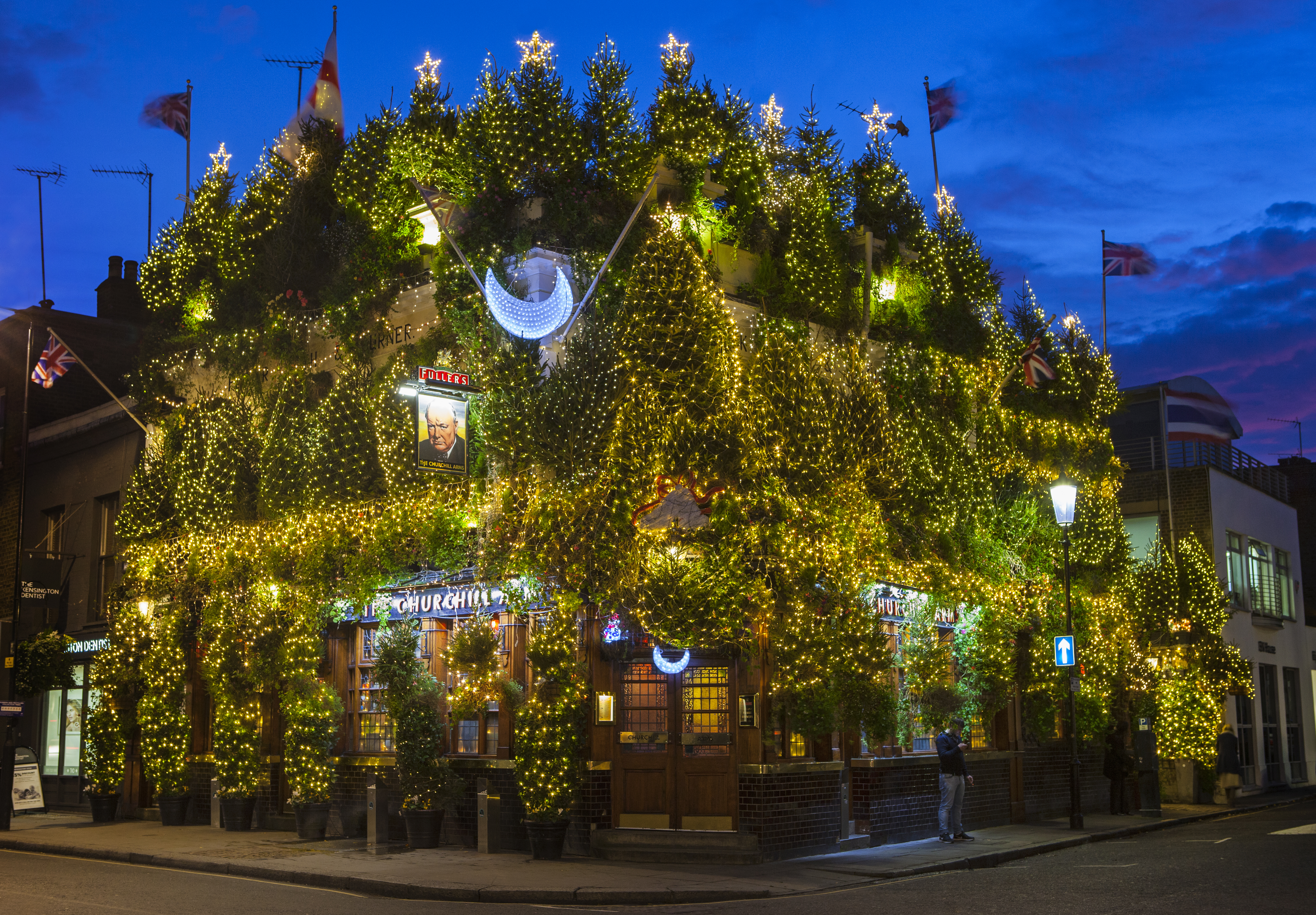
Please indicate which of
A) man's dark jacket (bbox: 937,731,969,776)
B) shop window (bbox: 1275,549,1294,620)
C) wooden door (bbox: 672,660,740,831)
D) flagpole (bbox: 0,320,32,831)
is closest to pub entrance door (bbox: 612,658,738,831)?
wooden door (bbox: 672,660,740,831)

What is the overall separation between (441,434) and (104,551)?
1345cm

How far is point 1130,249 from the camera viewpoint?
1056 inches

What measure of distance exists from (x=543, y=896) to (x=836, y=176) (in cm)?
1373

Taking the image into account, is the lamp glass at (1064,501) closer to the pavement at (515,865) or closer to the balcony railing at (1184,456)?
the pavement at (515,865)

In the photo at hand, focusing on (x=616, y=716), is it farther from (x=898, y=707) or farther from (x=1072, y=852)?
(x=1072, y=852)

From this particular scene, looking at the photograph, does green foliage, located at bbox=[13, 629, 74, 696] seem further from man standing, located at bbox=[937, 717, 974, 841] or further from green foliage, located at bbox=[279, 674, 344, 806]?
man standing, located at bbox=[937, 717, 974, 841]

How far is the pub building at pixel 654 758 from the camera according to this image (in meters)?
16.7

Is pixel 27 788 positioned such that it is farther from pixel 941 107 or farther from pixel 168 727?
pixel 941 107

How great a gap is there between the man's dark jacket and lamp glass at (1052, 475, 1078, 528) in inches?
172

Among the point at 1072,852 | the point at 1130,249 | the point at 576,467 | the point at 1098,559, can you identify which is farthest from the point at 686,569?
the point at 1130,249

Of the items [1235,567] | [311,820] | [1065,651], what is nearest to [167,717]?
[311,820]

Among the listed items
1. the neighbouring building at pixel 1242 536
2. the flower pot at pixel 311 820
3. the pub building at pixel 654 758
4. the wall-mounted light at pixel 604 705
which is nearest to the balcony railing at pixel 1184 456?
the neighbouring building at pixel 1242 536

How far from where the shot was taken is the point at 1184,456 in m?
33.4

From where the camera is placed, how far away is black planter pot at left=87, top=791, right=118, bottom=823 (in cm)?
2314
